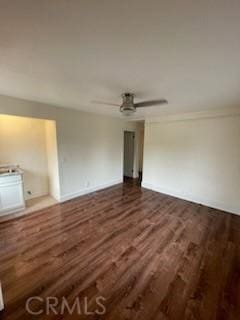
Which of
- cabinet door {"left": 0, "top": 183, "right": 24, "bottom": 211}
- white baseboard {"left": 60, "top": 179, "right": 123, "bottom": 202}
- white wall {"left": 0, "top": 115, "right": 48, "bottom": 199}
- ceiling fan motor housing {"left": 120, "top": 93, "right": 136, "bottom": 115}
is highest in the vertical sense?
ceiling fan motor housing {"left": 120, "top": 93, "right": 136, "bottom": 115}

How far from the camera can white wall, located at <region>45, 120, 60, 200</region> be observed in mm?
3793

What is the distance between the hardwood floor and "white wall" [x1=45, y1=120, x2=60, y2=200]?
0.68 meters

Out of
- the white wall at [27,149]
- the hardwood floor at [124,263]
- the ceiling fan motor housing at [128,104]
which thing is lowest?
the hardwood floor at [124,263]

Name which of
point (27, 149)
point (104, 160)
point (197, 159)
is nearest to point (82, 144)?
point (104, 160)

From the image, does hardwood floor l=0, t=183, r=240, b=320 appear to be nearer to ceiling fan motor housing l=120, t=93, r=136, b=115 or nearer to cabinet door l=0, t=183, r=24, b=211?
cabinet door l=0, t=183, r=24, b=211

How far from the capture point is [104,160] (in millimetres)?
4996

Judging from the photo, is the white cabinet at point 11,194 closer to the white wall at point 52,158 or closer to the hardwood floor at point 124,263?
the hardwood floor at point 124,263

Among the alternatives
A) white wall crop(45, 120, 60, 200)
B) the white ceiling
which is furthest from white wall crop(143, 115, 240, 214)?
white wall crop(45, 120, 60, 200)

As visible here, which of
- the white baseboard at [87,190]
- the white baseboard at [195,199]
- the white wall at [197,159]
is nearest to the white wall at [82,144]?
the white baseboard at [87,190]

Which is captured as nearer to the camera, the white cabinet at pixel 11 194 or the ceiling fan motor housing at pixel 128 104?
the ceiling fan motor housing at pixel 128 104

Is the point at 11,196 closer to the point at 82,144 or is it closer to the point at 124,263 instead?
the point at 82,144

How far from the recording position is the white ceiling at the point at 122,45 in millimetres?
938

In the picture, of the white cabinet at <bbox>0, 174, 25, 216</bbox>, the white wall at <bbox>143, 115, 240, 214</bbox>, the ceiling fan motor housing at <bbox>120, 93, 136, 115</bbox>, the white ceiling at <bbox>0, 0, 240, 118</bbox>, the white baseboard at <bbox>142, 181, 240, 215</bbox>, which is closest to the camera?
the white ceiling at <bbox>0, 0, 240, 118</bbox>

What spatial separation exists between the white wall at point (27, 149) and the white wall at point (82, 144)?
69 cm
